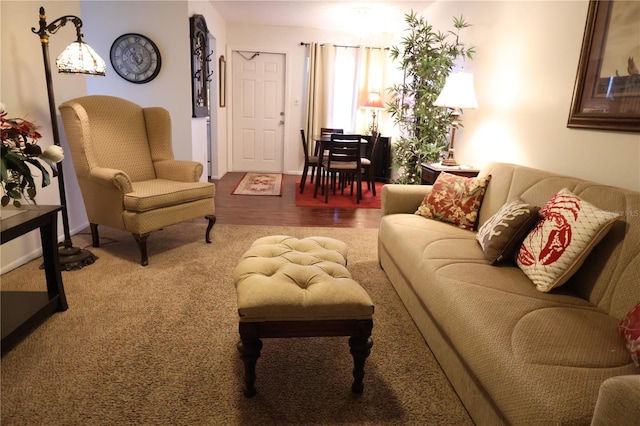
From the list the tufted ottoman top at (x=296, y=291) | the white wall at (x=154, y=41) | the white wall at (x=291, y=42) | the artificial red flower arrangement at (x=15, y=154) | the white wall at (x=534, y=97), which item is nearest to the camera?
the tufted ottoman top at (x=296, y=291)

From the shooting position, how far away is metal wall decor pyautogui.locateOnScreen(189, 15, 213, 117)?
13.8 feet

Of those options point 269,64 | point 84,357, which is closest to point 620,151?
point 84,357

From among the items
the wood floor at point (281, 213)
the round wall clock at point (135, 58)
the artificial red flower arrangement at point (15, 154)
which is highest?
the round wall clock at point (135, 58)

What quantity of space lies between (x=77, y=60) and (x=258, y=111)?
167 inches

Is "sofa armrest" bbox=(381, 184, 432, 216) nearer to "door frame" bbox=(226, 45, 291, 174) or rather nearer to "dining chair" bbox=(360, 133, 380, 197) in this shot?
"dining chair" bbox=(360, 133, 380, 197)

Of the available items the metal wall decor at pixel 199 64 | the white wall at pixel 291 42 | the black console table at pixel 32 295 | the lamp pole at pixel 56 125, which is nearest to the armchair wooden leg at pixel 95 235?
the lamp pole at pixel 56 125

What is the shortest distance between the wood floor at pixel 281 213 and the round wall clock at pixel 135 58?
60.6 inches

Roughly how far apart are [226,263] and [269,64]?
4.65m

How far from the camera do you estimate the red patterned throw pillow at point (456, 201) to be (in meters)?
2.40

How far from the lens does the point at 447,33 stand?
417cm

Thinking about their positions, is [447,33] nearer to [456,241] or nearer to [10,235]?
[456,241]

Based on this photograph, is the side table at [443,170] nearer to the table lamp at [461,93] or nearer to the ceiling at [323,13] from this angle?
the table lamp at [461,93]

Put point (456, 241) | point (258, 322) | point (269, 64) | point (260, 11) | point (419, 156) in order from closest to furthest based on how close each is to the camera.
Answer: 1. point (258, 322)
2. point (456, 241)
3. point (419, 156)
4. point (260, 11)
5. point (269, 64)

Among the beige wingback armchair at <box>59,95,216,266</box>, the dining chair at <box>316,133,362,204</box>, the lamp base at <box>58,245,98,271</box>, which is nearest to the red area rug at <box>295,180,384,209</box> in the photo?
the dining chair at <box>316,133,362,204</box>
